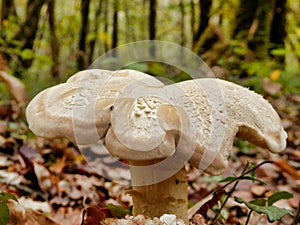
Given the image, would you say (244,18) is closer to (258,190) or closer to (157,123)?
(258,190)

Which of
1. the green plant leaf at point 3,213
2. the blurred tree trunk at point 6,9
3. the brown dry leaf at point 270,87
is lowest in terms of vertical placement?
the brown dry leaf at point 270,87

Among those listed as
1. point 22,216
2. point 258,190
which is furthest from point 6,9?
point 22,216

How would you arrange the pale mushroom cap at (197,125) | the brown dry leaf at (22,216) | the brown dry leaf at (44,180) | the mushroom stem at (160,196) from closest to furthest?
the pale mushroom cap at (197,125), the mushroom stem at (160,196), the brown dry leaf at (22,216), the brown dry leaf at (44,180)

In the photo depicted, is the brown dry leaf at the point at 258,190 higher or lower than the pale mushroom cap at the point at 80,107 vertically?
lower

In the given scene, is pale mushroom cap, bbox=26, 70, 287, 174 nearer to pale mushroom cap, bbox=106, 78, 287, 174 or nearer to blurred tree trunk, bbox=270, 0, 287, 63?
pale mushroom cap, bbox=106, 78, 287, 174

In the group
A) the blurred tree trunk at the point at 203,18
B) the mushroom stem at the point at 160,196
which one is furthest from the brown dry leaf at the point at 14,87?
the blurred tree trunk at the point at 203,18

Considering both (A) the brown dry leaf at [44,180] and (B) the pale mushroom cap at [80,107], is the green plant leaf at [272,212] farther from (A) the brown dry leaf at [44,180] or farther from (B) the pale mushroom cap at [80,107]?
(A) the brown dry leaf at [44,180]

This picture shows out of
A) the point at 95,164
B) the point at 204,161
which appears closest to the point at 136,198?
the point at 204,161

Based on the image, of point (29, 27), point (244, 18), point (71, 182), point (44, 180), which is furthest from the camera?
point (244, 18)
